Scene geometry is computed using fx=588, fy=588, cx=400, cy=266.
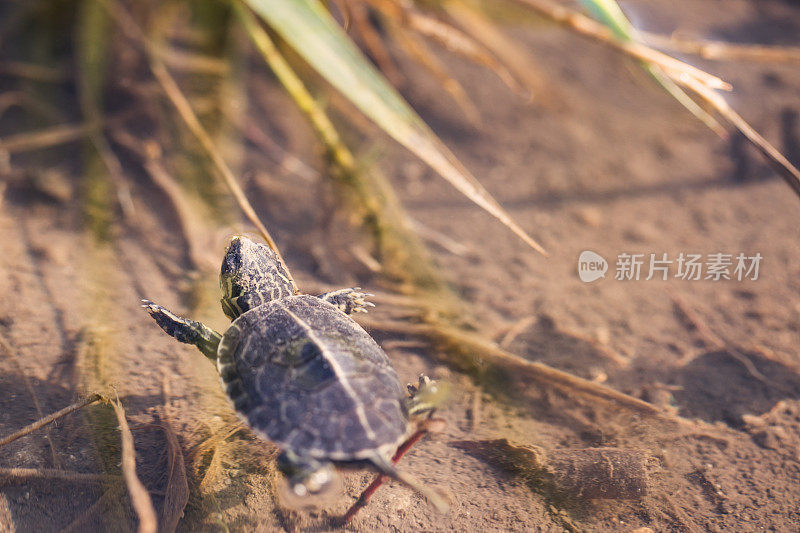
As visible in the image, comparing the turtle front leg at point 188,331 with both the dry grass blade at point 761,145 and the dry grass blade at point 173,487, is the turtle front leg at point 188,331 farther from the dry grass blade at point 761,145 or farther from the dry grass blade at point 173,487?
the dry grass blade at point 761,145

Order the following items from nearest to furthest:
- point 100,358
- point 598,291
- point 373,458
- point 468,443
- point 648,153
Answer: point 373,458
point 468,443
point 100,358
point 598,291
point 648,153

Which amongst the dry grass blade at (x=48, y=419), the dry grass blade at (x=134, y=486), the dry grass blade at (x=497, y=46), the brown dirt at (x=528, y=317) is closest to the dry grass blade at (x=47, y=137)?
the brown dirt at (x=528, y=317)

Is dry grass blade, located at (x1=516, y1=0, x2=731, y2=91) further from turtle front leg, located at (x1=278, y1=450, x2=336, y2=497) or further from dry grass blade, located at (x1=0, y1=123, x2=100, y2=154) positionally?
dry grass blade, located at (x1=0, y1=123, x2=100, y2=154)

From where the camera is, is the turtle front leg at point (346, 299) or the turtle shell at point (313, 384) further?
the turtle front leg at point (346, 299)

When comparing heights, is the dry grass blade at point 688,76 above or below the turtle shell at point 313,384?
above

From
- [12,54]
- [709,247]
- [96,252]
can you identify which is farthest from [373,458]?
[12,54]

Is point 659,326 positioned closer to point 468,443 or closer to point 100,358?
point 468,443
